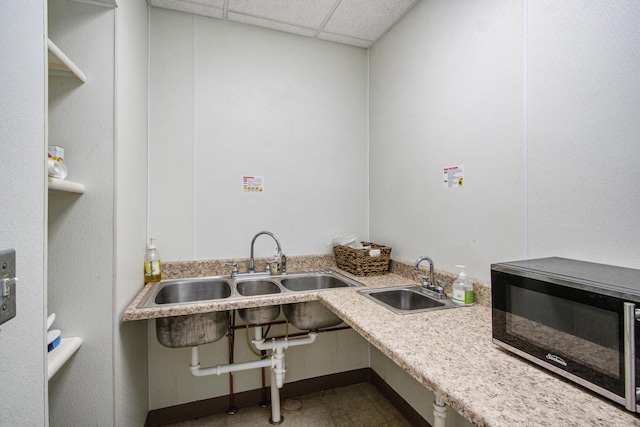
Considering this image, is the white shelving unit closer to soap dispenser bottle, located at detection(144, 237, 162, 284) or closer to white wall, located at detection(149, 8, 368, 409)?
soap dispenser bottle, located at detection(144, 237, 162, 284)

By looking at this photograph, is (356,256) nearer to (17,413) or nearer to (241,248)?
(241,248)

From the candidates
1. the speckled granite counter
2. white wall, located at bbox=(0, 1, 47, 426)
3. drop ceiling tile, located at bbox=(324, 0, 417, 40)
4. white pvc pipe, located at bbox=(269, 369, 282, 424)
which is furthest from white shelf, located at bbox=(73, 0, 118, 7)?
white pvc pipe, located at bbox=(269, 369, 282, 424)

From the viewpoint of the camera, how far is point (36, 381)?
69 cm

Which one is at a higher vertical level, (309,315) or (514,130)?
(514,130)

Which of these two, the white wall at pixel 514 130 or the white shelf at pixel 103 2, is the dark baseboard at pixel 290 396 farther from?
the white shelf at pixel 103 2

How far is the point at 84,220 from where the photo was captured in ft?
3.93

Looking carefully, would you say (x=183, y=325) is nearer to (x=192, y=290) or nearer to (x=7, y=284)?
(x=192, y=290)

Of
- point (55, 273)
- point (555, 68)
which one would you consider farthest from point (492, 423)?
point (55, 273)

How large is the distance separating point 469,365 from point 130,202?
1.60 meters

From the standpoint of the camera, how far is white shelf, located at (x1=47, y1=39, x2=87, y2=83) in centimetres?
97

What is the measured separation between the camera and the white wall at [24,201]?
0.60 m

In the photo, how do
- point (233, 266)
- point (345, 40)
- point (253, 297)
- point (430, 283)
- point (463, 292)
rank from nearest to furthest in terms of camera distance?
point (463, 292)
point (253, 297)
point (430, 283)
point (233, 266)
point (345, 40)

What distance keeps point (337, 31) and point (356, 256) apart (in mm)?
1645

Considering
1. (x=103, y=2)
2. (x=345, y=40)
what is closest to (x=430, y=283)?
(x=345, y=40)
